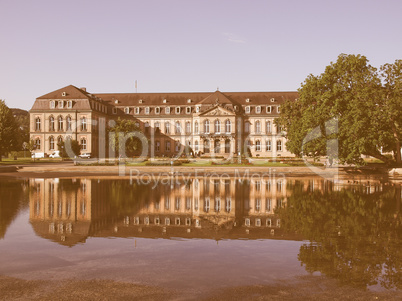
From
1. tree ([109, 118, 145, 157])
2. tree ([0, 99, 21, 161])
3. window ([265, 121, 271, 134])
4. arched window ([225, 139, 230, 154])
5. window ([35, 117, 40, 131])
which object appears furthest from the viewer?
window ([265, 121, 271, 134])

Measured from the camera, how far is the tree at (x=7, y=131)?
60594mm

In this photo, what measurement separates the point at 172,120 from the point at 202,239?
264 feet

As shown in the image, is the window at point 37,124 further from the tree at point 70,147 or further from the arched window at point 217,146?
the arched window at point 217,146

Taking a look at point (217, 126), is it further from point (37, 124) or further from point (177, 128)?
point (37, 124)

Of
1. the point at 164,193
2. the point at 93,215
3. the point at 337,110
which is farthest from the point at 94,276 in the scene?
the point at 337,110

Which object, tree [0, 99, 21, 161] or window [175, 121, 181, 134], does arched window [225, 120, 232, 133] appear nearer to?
window [175, 121, 181, 134]

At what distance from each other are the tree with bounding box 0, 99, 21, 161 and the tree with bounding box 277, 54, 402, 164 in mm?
42251

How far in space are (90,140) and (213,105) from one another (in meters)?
26.2

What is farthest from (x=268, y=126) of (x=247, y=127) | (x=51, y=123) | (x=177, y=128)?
(x=51, y=123)

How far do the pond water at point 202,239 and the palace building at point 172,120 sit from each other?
61.0m

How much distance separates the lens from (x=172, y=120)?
306 feet

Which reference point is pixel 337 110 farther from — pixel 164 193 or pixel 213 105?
pixel 213 105

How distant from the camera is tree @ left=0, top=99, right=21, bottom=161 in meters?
60.6

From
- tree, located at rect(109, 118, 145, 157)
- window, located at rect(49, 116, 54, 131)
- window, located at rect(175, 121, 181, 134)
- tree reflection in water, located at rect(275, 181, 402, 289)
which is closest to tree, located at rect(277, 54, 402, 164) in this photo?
tree reflection in water, located at rect(275, 181, 402, 289)
